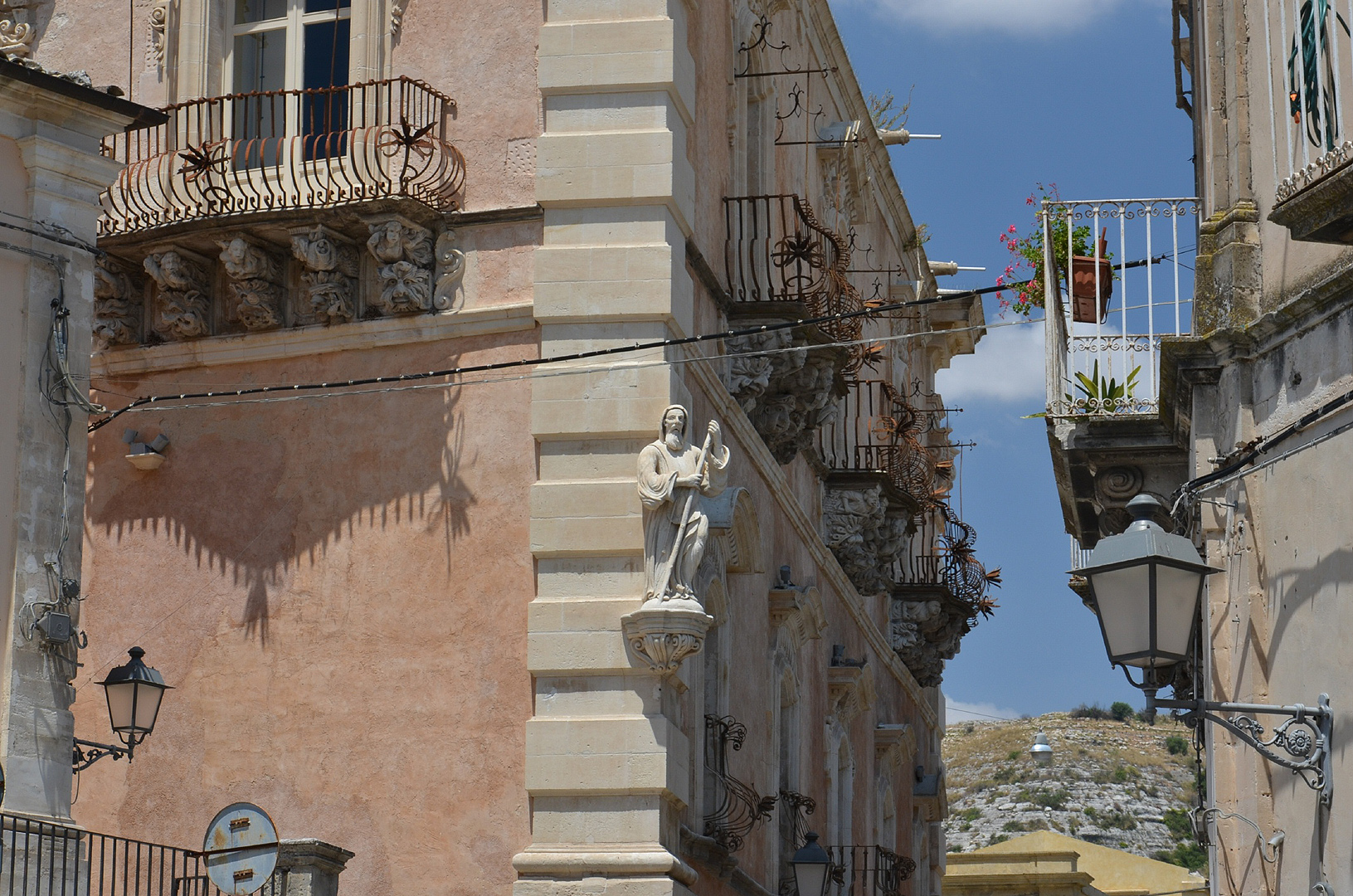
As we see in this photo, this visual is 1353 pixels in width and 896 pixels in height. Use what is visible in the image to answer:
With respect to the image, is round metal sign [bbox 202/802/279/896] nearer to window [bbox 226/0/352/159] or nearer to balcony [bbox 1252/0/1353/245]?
window [bbox 226/0/352/159]

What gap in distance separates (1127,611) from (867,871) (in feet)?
51.9

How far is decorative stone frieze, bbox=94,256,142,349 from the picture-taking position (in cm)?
1811

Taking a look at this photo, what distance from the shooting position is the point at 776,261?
2103 cm

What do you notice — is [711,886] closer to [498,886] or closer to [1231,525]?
[498,886]

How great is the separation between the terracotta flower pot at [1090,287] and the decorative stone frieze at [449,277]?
468 cm

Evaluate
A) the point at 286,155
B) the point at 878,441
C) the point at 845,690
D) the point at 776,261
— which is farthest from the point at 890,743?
the point at 286,155

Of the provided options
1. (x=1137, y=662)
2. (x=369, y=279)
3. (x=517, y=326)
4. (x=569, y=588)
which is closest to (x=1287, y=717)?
(x=1137, y=662)

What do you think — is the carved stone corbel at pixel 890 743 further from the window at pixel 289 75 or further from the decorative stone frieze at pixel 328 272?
the window at pixel 289 75

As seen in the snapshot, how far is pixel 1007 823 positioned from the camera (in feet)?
232

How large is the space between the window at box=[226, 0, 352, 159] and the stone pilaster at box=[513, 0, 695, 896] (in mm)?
1945

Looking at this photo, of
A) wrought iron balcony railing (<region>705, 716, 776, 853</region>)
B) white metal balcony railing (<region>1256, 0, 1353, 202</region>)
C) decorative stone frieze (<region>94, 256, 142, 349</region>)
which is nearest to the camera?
white metal balcony railing (<region>1256, 0, 1353, 202</region>)

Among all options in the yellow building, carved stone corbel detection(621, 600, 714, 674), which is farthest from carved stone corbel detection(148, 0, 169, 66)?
the yellow building

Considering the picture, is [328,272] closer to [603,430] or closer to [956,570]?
[603,430]

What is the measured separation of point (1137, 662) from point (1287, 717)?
103 inches
